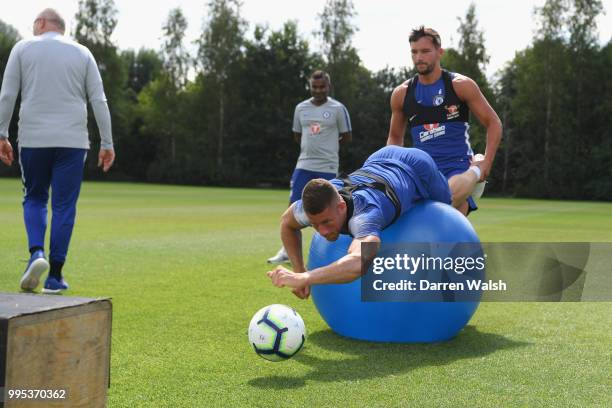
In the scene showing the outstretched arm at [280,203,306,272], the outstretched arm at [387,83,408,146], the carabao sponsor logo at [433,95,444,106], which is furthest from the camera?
the outstretched arm at [387,83,408,146]

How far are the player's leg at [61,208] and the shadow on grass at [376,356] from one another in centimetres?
267

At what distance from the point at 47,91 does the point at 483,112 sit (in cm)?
405

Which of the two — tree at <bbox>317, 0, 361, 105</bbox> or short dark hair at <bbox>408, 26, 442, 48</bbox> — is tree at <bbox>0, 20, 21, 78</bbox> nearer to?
tree at <bbox>317, 0, 361, 105</bbox>

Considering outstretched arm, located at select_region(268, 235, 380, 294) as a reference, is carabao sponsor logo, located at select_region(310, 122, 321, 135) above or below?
above

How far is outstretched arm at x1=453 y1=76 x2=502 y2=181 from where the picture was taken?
264 inches

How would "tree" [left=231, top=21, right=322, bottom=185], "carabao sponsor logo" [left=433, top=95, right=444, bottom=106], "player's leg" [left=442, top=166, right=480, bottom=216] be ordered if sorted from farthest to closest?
"tree" [left=231, top=21, right=322, bottom=185], "carabao sponsor logo" [left=433, top=95, right=444, bottom=106], "player's leg" [left=442, top=166, right=480, bottom=216]

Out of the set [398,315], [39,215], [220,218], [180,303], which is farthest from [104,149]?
[220,218]

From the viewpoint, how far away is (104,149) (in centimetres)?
684

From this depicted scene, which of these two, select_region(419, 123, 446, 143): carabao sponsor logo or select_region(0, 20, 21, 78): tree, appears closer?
select_region(419, 123, 446, 143): carabao sponsor logo

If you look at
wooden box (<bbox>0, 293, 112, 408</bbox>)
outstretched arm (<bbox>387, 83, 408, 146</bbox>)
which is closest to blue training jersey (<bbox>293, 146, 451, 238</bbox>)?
outstretched arm (<bbox>387, 83, 408, 146</bbox>)

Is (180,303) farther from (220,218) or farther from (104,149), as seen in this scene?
(220,218)

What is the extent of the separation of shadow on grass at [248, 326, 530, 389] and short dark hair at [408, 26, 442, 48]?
2.81 metres

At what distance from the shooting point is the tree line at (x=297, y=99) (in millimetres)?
47062

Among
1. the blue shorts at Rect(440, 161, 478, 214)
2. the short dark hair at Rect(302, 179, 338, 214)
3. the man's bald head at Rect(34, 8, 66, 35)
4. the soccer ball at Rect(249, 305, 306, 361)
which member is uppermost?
the man's bald head at Rect(34, 8, 66, 35)
